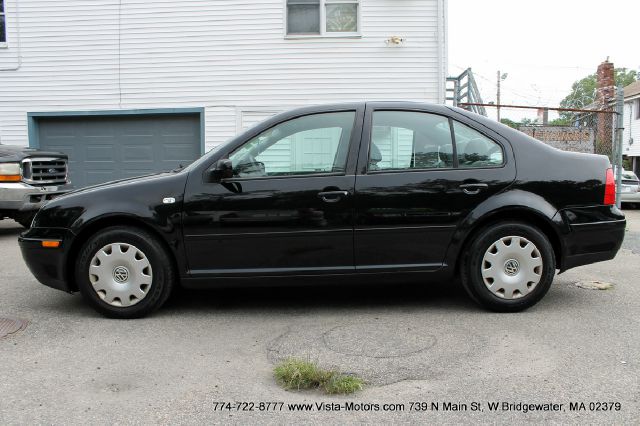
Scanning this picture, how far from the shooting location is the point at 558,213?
446 cm

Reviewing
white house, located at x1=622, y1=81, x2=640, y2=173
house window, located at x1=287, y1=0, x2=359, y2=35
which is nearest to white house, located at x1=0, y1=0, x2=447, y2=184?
house window, located at x1=287, y1=0, x2=359, y2=35

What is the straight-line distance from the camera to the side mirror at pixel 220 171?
430cm

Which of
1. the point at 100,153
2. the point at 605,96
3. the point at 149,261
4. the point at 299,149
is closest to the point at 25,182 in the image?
the point at 100,153

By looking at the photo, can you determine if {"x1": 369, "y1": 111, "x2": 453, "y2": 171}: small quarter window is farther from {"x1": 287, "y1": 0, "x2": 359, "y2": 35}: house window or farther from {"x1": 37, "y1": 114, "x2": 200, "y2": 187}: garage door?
{"x1": 37, "y1": 114, "x2": 200, "y2": 187}: garage door

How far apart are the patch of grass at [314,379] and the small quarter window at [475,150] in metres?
2.04

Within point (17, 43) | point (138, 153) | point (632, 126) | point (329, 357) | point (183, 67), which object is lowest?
point (329, 357)

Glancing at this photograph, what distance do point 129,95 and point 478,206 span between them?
10079 mm

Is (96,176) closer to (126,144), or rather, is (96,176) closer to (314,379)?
(126,144)

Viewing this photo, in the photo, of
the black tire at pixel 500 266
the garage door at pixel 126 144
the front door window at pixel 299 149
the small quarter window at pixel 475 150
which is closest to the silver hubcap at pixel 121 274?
the front door window at pixel 299 149

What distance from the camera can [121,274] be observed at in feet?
14.5

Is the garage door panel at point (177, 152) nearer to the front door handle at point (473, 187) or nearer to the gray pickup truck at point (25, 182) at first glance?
the gray pickup truck at point (25, 182)

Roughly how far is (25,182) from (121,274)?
514cm

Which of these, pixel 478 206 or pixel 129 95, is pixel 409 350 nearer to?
pixel 478 206

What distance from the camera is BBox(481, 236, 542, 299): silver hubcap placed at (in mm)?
4418
